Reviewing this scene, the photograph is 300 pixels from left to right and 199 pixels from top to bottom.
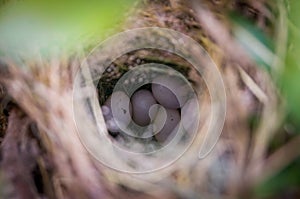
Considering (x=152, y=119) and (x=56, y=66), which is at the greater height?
(x=56, y=66)

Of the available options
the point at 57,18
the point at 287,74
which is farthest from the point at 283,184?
the point at 57,18

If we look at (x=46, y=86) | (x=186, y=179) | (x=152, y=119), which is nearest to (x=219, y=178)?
(x=186, y=179)

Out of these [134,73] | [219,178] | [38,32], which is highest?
[134,73]

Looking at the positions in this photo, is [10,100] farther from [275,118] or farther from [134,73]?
[275,118]

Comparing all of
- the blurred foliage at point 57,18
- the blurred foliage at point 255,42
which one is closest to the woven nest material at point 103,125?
the blurred foliage at point 255,42

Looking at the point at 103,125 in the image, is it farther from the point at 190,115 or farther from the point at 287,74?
the point at 287,74

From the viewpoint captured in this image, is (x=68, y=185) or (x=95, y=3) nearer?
(x=95, y=3)
